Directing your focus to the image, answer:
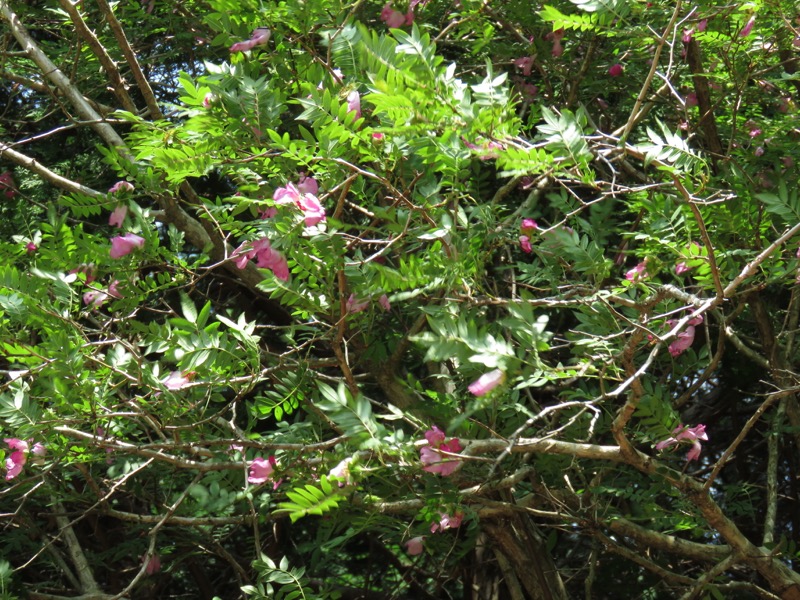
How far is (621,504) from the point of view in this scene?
3.10 m

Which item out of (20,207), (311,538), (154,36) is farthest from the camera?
(154,36)

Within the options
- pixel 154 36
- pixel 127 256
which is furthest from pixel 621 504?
pixel 154 36

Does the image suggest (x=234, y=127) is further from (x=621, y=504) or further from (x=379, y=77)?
(x=621, y=504)

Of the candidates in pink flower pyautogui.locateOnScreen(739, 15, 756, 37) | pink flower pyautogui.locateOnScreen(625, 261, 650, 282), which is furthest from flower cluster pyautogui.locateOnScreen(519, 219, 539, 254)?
Result: pink flower pyautogui.locateOnScreen(739, 15, 756, 37)

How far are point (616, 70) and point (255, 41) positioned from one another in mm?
1398

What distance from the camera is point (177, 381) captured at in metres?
2.04

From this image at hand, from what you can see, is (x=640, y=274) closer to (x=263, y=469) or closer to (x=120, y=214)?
(x=263, y=469)

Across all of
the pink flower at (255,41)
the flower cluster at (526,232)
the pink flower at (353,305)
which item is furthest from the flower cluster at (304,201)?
the flower cluster at (526,232)

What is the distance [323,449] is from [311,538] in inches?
60.1

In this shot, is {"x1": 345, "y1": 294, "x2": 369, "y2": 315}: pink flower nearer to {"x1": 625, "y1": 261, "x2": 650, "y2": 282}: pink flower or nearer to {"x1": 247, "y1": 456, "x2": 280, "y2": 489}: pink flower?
{"x1": 247, "y1": 456, "x2": 280, "y2": 489}: pink flower

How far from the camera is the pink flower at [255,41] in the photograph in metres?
2.09

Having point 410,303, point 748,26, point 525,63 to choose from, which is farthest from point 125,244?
point 748,26

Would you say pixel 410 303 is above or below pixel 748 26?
below

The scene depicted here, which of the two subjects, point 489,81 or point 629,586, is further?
point 629,586
